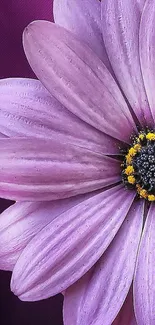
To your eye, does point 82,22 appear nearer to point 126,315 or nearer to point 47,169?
point 47,169

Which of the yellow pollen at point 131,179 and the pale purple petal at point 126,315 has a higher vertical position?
the yellow pollen at point 131,179

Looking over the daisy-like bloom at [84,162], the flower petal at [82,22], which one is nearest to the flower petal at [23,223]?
the daisy-like bloom at [84,162]

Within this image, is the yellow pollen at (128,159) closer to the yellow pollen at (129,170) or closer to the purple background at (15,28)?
the yellow pollen at (129,170)

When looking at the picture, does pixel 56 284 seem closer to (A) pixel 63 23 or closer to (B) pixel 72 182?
(B) pixel 72 182

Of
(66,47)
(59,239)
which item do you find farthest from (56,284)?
(66,47)

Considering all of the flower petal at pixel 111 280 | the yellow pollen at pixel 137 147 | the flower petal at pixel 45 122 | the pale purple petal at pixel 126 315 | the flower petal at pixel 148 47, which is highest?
the flower petal at pixel 148 47

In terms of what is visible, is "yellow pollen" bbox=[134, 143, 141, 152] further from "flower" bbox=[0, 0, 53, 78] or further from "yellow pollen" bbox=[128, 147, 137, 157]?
"flower" bbox=[0, 0, 53, 78]
